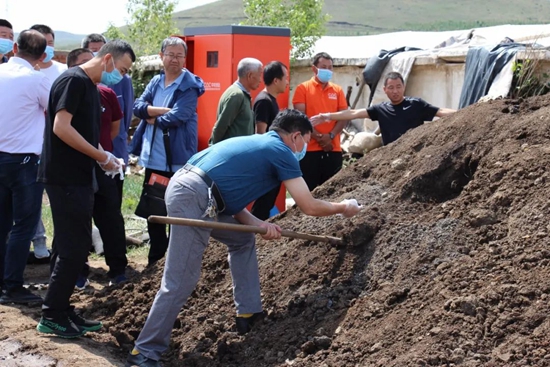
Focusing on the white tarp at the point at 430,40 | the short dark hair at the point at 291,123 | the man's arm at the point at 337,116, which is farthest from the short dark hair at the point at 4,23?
the white tarp at the point at 430,40

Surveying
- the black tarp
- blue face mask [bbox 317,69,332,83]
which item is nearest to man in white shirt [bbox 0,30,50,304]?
blue face mask [bbox 317,69,332,83]

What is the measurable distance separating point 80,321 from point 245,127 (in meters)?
2.57

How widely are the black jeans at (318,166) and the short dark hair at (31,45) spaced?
118 inches

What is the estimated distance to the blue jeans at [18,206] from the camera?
615cm

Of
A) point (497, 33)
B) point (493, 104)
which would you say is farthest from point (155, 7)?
point (493, 104)

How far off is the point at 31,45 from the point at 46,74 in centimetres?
138

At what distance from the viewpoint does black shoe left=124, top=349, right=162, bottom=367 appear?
481cm

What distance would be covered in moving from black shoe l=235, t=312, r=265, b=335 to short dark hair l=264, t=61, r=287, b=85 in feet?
10.4

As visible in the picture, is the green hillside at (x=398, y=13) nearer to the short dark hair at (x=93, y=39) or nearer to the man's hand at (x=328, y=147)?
the man's hand at (x=328, y=147)

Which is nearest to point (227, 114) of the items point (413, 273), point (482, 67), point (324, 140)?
point (324, 140)

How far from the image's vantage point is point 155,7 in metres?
19.9

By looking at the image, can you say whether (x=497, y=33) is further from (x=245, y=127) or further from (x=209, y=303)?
(x=209, y=303)

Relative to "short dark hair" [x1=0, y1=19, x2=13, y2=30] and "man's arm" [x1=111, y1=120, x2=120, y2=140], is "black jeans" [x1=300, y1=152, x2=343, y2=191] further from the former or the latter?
"short dark hair" [x1=0, y1=19, x2=13, y2=30]

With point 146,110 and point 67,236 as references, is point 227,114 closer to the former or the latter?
point 146,110
